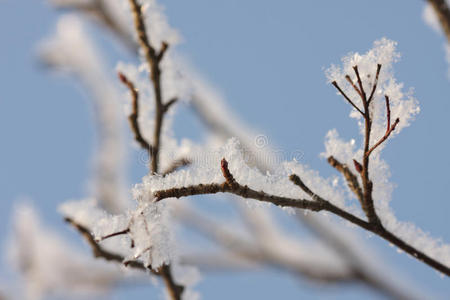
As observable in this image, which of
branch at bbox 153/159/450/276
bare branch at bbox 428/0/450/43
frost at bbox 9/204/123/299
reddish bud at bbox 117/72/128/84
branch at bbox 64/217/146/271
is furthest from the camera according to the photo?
frost at bbox 9/204/123/299

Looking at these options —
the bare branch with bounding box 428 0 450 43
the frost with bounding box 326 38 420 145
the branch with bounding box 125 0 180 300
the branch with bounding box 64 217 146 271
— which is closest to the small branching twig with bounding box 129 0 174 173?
the branch with bounding box 125 0 180 300

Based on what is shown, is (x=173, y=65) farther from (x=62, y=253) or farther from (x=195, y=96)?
(x=62, y=253)

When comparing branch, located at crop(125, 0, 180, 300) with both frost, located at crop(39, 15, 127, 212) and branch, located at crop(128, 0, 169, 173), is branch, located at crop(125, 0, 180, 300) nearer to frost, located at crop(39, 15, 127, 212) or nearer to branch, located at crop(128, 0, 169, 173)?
branch, located at crop(128, 0, 169, 173)

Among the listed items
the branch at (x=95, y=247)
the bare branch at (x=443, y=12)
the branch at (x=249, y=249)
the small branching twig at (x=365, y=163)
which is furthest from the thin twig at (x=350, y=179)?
the branch at (x=249, y=249)

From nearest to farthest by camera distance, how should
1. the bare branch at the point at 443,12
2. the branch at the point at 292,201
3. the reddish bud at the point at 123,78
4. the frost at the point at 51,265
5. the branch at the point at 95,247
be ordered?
the branch at the point at 292,201 < the bare branch at the point at 443,12 < the branch at the point at 95,247 < the reddish bud at the point at 123,78 < the frost at the point at 51,265

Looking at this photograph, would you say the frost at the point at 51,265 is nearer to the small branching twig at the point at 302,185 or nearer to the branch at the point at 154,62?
the branch at the point at 154,62

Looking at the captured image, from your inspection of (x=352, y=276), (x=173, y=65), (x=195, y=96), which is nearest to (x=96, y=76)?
(x=195, y=96)
